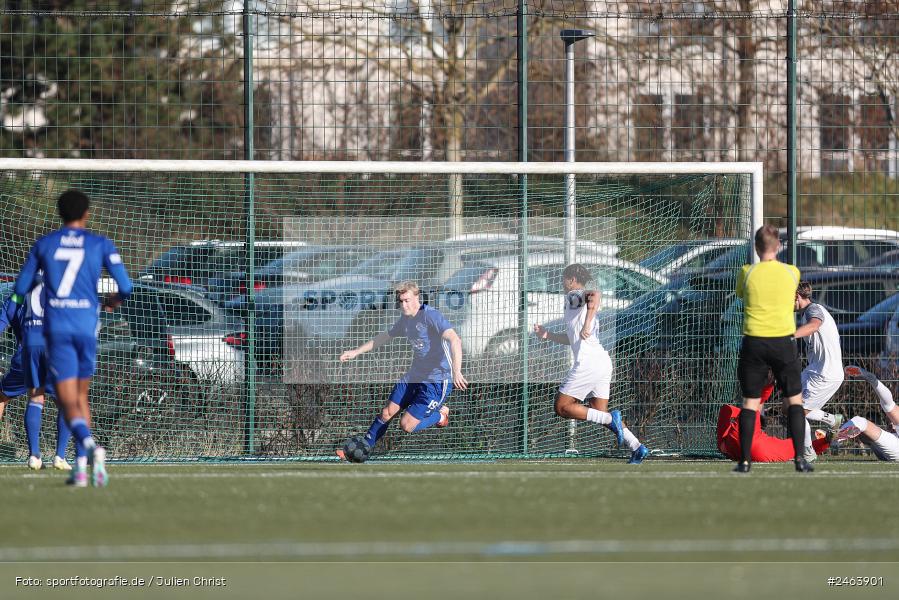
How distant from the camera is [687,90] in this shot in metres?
17.5

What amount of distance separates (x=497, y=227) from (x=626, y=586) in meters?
7.65

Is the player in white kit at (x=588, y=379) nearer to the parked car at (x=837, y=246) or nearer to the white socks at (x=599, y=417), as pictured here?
the white socks at (x=599, y=417)

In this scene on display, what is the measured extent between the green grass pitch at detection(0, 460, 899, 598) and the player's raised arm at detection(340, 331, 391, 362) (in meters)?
2.22

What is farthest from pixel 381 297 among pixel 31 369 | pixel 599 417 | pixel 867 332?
pixel 867 332

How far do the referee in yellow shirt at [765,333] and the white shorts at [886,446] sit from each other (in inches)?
80.9

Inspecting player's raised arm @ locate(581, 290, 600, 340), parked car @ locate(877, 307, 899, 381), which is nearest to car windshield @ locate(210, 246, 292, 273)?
player's raised arm @ locate(581, 290, 600, 340)

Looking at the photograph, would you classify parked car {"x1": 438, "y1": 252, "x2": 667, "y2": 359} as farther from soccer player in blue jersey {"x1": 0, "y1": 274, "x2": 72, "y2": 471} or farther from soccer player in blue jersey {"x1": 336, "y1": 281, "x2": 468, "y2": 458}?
soccer player in blue jersey {"x1": 0, "y1": 274, "x2": 72, "y2": 471}

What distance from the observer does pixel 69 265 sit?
8.71 meters

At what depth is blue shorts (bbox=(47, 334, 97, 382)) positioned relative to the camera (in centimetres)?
859

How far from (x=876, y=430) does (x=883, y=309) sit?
1.84 metres

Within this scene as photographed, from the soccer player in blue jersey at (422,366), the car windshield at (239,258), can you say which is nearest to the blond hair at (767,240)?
the soccer player in blue jersey at (422,366)

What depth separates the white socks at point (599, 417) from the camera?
11711 mm

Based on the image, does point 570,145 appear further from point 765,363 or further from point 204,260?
point 765,363

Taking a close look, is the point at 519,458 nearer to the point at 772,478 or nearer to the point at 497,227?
the point at 497,227
